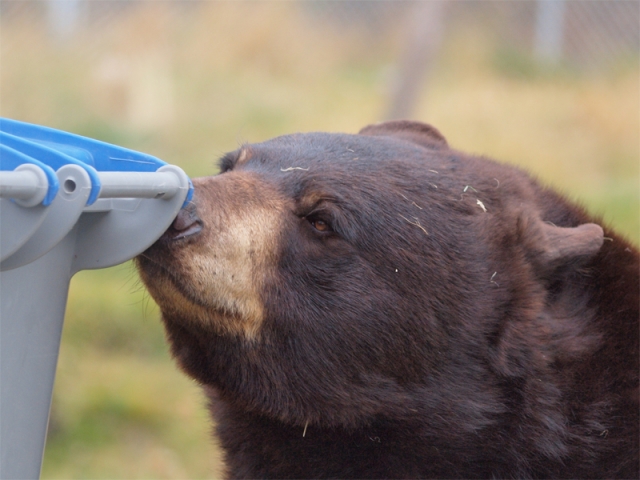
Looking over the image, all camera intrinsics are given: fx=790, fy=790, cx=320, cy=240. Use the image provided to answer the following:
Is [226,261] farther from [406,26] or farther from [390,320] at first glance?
[406,26]

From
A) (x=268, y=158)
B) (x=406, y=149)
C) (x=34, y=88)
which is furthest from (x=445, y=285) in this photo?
(x=34, y=88)

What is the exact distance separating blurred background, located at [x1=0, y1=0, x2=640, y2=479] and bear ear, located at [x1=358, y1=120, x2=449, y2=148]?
288 centimetres

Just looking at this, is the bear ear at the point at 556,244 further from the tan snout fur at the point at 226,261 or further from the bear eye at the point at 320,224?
the tan snout fur at the point at 226,261

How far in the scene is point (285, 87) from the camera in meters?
10.1

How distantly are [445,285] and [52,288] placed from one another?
1169mm

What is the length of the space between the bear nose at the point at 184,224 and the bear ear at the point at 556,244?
44.1 inches

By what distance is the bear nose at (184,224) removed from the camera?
207 centimetres

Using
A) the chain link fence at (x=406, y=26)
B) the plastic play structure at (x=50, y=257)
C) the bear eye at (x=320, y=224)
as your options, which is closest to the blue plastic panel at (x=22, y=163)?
the plastic play structure at (x=50, y=257)

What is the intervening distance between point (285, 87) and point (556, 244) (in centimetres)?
781

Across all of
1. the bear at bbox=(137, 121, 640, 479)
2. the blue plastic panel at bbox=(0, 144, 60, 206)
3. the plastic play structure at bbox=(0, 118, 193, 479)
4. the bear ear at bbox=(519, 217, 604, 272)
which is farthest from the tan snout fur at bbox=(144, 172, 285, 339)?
the bear ear at bbox=(519, 217, 604, 272)

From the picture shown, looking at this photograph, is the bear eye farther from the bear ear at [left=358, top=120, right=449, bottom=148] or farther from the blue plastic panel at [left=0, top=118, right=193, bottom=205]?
the bear ear at [left=358, top=120, right=449, bottom=148]

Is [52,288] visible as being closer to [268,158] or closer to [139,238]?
[139,238]

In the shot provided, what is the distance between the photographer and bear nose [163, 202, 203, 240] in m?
2.07

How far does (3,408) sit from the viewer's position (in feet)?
5.67
